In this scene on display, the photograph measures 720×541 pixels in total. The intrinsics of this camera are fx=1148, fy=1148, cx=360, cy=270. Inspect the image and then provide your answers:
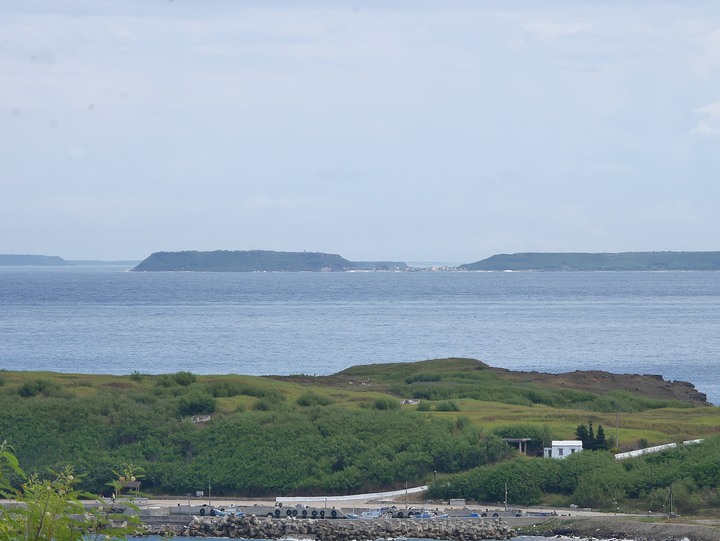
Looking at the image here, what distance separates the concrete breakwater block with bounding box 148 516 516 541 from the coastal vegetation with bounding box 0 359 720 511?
5.40 metres

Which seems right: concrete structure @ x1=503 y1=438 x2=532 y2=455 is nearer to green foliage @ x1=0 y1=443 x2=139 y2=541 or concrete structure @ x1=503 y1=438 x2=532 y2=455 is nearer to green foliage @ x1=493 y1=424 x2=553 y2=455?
green foliage @ x1=493 y1=424 x2=553 y2=455

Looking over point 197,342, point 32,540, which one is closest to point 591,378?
point 197,342

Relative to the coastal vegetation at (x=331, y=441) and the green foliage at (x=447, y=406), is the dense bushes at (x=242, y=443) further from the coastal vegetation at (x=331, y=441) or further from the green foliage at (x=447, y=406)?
the green foliage at (x=447, y=406)

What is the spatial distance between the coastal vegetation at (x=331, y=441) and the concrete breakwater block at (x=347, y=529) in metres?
5.40

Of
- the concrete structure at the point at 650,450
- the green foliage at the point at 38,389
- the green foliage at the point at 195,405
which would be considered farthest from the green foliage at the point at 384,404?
the green foliage at the point at 38,389

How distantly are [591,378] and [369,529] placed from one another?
54679 millimetres

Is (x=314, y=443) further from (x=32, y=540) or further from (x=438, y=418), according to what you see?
(x=32, y=540)

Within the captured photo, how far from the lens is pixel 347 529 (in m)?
47.8

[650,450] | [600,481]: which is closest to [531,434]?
[650,450]

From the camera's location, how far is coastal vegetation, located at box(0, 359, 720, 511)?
180ft

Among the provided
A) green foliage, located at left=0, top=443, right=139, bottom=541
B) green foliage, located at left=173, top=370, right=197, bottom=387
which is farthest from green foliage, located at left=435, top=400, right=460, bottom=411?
green foliage, located at left=0, top=443, right=139, bottom=541

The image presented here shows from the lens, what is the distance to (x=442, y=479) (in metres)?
56.3

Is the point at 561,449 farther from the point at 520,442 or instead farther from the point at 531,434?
the point at 531,434

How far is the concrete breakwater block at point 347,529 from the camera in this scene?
47.3 meters
